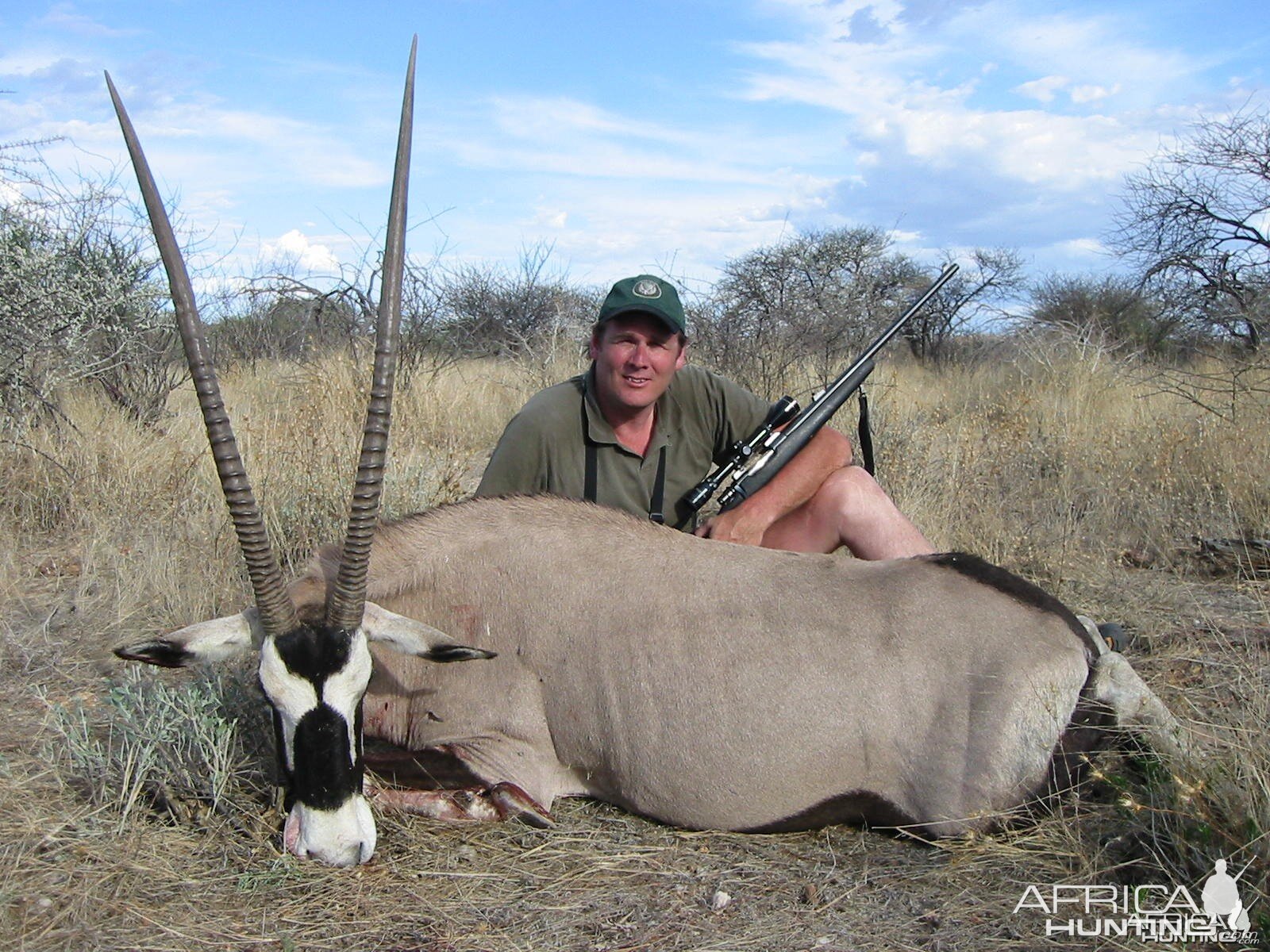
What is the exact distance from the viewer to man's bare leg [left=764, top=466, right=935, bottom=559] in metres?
4.18

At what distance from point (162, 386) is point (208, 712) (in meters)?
6.12

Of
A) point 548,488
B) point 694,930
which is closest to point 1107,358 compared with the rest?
point 548,488

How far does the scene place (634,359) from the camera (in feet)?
13.8

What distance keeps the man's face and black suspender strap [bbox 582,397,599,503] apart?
0.15 meters

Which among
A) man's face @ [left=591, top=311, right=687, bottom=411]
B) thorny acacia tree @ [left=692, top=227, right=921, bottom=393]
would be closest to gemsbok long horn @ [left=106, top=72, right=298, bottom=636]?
man's face @ [left=591, top=311, right=687, bottom=411]

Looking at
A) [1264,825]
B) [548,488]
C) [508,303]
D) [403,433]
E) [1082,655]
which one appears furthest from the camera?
[508,303]

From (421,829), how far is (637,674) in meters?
0.81

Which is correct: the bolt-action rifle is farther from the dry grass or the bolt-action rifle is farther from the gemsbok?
the dry grass

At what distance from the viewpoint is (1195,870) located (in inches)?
103

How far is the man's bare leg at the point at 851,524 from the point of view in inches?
164

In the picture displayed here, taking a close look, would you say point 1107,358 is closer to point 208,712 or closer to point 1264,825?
point 1264,825

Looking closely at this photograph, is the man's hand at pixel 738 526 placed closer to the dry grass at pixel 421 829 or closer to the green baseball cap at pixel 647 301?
the green baseball cap at pixel 647 301

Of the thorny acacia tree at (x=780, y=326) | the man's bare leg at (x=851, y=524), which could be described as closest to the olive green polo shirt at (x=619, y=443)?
the man's bare leg at (x=851, y=524)

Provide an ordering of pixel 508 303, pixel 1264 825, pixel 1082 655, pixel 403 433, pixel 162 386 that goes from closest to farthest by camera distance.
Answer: pixel 1264 825, pixel 1082 655, pixel 403 433, pixel 162 386, pixel 508 303
